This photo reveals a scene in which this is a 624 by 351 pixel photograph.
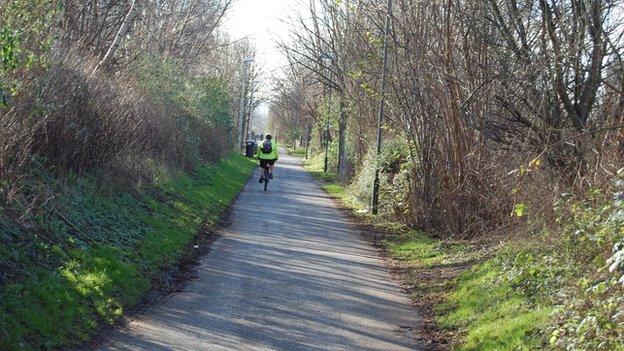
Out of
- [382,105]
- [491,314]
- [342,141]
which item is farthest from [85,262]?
[342,141]

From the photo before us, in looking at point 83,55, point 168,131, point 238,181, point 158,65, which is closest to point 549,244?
point 83,55

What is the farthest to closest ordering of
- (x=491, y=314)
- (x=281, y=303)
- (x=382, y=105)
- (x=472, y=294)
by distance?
(x=382, y=105)
(x=472, y=294)
(x=281, y=303)
(x=491, y=314)

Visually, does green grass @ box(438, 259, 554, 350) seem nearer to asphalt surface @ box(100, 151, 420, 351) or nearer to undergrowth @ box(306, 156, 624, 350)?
undergrowth @ box(306, 156, 624, 350)

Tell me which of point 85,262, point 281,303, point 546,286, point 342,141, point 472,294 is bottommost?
point 281,303

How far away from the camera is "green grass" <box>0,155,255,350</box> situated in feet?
25.0

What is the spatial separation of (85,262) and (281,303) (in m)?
2.54

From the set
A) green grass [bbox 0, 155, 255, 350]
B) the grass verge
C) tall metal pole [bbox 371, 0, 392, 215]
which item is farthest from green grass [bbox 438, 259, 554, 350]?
tall metal pole [bbox 371, 0, 392, 215]

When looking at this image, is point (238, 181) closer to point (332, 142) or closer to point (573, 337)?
point (332, 142)

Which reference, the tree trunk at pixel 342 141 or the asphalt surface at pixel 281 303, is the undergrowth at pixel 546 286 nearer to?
the asphalt surface at pixel 281 303

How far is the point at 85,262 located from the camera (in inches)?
394

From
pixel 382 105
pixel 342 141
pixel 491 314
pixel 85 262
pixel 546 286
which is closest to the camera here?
pixel 546 286

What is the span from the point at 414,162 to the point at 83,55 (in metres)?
7.65

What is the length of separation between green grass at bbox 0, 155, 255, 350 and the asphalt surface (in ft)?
1.56

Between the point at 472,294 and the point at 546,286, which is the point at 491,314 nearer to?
the point at 546,286
